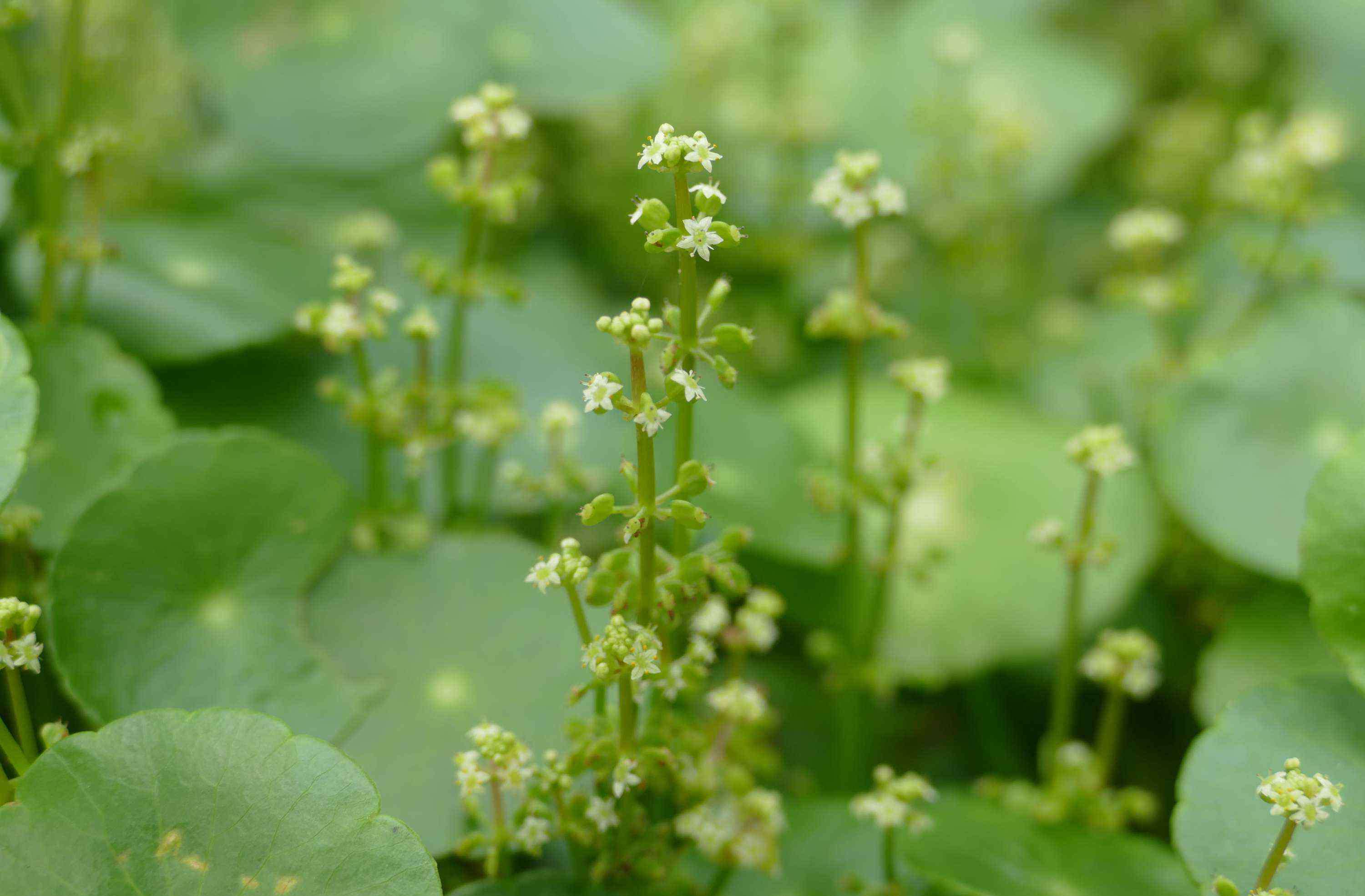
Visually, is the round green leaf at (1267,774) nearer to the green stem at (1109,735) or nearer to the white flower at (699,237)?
the green stem at (1109,735)

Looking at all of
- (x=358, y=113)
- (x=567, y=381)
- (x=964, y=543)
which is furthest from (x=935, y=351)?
(x=358, y=113)

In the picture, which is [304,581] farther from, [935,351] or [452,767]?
[935,351]

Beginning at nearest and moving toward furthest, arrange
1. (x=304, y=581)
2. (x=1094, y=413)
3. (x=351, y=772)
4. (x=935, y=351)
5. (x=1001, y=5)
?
(x=351, y=772), (x=304, y=581), (x=1094, y=413), (x=935, y=351), (x=1001, y=5)

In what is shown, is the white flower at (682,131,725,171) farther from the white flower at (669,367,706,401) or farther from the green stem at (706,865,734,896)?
the green stem at (706,865,734,896)

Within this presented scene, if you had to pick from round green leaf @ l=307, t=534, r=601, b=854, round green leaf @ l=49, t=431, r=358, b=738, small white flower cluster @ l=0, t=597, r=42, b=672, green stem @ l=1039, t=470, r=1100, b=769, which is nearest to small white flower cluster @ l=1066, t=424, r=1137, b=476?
green stem @ l=1039, t=470, r=1100, b=769

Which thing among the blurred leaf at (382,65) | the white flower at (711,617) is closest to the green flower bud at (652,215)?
the white flower at (711,617)
